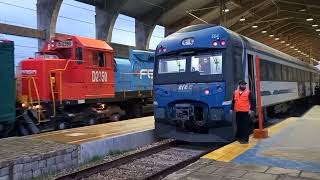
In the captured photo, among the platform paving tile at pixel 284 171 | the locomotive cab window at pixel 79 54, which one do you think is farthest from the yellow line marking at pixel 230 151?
the locomotive cab window at pixel 79 54

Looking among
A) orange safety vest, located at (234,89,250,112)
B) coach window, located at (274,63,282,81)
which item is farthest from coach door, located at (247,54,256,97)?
coach window, located at (274,63,282,81)

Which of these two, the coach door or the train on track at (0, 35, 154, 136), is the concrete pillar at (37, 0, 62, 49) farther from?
Answer: the coach door

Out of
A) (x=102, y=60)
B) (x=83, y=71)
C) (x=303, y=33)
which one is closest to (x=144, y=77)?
(x=102, y=60)

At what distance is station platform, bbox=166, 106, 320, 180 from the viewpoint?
6.39 m

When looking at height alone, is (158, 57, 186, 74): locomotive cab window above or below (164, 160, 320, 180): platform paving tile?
above

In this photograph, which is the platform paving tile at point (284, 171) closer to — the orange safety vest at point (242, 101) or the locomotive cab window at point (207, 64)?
the orange safety vest at point (242, 101)

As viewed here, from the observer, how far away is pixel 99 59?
15.3 m

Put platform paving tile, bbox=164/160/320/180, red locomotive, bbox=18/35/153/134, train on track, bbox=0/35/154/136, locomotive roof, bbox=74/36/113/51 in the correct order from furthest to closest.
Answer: locomotive roof, bbox=74/36/113/51 → red locomotive, bbox=18/35/153/134 → train on track, bbox=0/35/154/136 → platform paving tile, bbox=164/160/320/180

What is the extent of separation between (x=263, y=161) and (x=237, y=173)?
1025 mm

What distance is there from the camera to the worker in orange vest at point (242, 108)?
9.81 metres

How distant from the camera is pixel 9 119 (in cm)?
1149

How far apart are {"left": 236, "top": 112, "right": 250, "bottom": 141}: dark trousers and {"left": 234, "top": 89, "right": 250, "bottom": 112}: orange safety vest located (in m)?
0.15

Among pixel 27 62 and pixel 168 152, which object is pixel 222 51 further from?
pixel 27 62

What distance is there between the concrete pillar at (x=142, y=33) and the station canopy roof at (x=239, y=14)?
15.2 inches
